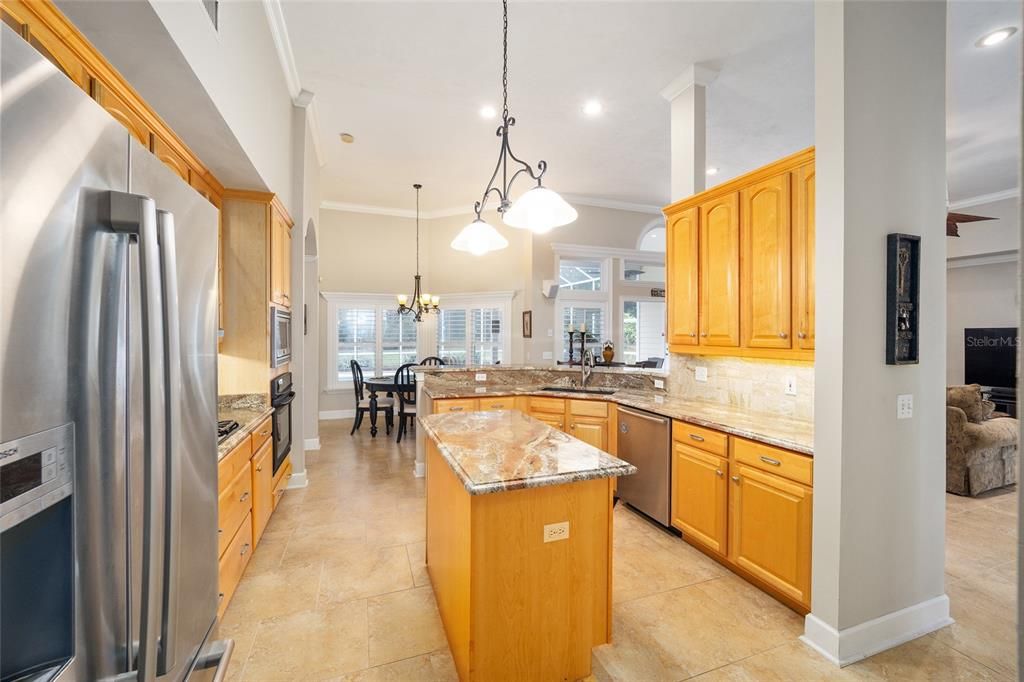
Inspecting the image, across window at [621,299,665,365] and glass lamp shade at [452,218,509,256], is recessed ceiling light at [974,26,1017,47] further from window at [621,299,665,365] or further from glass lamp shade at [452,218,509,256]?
window at [621,299,665,365]

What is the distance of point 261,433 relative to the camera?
9.36 feet

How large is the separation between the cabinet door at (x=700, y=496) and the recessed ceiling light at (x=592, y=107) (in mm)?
3199

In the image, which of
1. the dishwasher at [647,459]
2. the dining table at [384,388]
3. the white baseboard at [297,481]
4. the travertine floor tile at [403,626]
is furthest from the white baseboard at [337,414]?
the travertine floor tile at [403,626]

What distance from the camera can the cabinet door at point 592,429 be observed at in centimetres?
373

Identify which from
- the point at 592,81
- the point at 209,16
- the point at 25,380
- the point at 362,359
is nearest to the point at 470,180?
the point at 592,81

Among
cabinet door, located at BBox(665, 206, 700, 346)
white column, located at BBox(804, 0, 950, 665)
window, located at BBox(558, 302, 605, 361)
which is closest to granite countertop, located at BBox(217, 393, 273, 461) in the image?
cabinet door, located at BBox(665, 206, 700, 346)

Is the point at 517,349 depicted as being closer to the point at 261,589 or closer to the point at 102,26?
the point at 261,589

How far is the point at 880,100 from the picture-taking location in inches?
77.4

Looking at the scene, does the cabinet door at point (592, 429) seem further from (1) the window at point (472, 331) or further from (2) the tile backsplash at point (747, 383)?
(1) the window at point (472, 331)

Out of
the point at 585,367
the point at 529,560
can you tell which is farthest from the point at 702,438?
the point at 585,367

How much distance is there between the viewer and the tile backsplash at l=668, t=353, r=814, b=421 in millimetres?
2658

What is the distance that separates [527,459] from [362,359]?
6.44 meters

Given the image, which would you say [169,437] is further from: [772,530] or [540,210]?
[772,530]

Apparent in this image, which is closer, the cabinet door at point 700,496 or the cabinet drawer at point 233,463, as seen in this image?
the cabinet drawer at point 233,463
